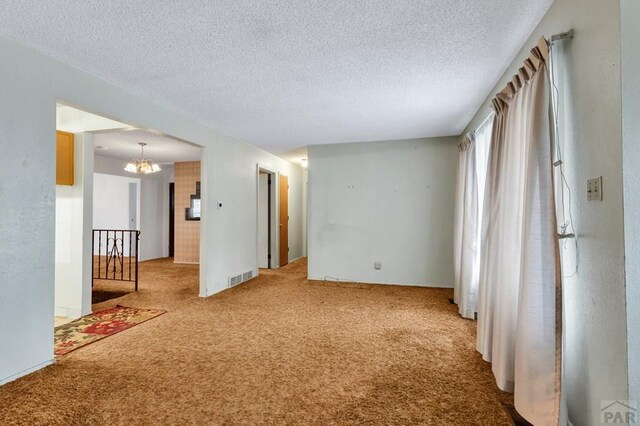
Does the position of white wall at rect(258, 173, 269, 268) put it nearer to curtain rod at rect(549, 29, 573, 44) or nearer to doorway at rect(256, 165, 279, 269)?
doorway at rect(256, 165, 279, 269)

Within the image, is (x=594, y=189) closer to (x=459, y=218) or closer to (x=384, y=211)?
(x=459, y=218)

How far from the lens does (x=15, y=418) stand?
1.69 meters

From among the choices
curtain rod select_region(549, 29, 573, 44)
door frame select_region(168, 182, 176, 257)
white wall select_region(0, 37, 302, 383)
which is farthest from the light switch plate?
door frame select_region(168, 182, 176, 257)

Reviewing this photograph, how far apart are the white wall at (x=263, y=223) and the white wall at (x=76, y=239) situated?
3.27m

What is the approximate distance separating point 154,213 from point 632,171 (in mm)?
8783

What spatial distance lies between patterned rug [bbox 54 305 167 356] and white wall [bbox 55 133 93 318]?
0.26m

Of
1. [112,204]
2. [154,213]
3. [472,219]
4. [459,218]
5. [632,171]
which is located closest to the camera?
[632,171]

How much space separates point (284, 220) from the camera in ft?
22.4

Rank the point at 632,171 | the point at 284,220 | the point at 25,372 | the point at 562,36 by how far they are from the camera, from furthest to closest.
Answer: the point at 284,220 < the point at 25,372 < the point at 562,36 < the point at 632,171

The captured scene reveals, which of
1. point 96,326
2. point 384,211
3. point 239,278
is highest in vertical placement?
point 384,211

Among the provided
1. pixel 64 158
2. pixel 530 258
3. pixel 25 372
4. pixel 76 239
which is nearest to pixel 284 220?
pixel 76 239

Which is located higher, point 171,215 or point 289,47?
point 289,47

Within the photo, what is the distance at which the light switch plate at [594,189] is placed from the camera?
1.31 meters

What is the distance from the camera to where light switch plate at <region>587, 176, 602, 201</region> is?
1.31 meters
